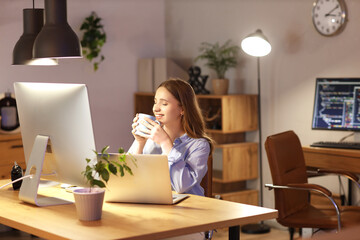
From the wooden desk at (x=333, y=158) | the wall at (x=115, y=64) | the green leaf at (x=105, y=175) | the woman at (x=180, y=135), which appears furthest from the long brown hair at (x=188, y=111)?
the wall at (x=115, y=64)

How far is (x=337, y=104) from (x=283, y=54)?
2.47ft

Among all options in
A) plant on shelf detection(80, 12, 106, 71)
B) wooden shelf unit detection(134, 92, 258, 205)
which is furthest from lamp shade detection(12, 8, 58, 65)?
plant on shelf detection(80, 12, 106, 71)

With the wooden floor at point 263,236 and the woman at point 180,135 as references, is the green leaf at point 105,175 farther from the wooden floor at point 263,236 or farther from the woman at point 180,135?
the wooden floor at point 263,236

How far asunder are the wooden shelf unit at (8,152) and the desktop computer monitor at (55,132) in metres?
2.46

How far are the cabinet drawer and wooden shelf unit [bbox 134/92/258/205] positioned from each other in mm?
1637

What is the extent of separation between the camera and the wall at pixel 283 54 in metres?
4.80

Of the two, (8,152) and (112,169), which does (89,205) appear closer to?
(112,169)

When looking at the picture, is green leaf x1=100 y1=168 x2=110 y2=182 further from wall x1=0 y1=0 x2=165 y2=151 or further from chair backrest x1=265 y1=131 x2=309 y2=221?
wall x1=0 y1=0 x2=165 y2=151

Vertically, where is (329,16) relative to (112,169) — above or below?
above

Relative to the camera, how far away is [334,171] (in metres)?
4.00

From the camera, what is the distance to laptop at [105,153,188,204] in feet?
8.36

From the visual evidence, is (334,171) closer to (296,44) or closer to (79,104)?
(296,44)

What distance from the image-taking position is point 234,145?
211 inches

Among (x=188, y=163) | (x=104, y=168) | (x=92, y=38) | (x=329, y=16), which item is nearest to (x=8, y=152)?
(x=92, y=38)
